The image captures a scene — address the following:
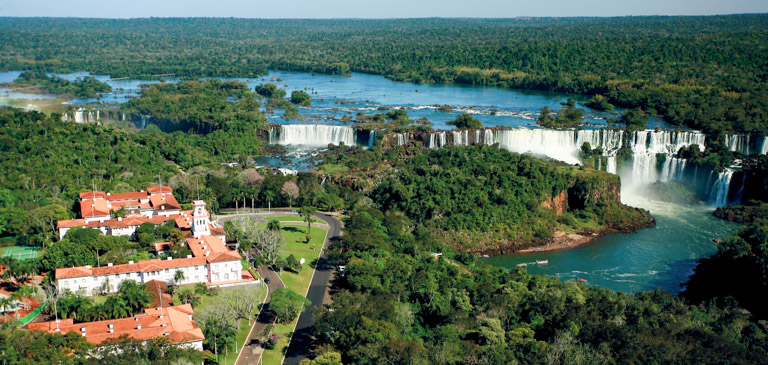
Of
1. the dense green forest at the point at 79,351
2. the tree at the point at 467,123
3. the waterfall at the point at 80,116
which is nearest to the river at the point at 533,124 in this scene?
the tree at the point at 467,123

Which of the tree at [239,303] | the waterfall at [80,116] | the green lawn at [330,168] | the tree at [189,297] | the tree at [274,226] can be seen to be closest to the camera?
the tree at [239,303]

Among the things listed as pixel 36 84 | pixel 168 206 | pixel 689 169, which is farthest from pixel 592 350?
pixel 36 84

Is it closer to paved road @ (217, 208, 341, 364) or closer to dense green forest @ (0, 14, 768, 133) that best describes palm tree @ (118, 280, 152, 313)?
paved road @ (217, 208, 341, 364)

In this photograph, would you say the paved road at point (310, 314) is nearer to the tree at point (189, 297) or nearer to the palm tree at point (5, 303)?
the tree at point (189, 297)

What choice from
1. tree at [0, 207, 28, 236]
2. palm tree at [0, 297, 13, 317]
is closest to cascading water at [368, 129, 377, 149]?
tree at [0, 207, 28, 236]

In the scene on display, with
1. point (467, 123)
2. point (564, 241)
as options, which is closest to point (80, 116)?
point (467, 123)

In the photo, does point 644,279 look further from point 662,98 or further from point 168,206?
point 662,98

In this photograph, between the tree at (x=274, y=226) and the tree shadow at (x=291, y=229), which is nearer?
the tree at (x=274, y=226)
